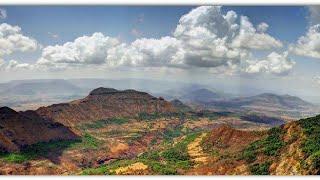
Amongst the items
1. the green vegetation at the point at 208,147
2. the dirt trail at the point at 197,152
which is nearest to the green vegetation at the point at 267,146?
the dirt trail at the point at 197,152

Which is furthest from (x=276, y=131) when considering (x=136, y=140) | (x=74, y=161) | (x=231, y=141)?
(x=136, y=140)

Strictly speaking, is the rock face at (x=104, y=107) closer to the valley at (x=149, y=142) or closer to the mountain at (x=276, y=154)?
the valley at (x=149, y=142)

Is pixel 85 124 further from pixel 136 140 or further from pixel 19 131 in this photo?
pixel 19 131

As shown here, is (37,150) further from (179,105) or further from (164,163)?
(179,105)

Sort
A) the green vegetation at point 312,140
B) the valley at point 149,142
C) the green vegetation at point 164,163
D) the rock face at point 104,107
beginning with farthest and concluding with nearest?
the rock face at point 104,107 → the green vegetation at point 164,163 → the valley at point 149,142 → the green vegetation at point 312,140

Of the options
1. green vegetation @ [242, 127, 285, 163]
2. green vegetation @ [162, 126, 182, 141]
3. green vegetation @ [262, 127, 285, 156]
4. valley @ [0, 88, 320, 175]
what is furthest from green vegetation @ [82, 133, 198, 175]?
green vegetation @ [162, 126, 182, 141]
